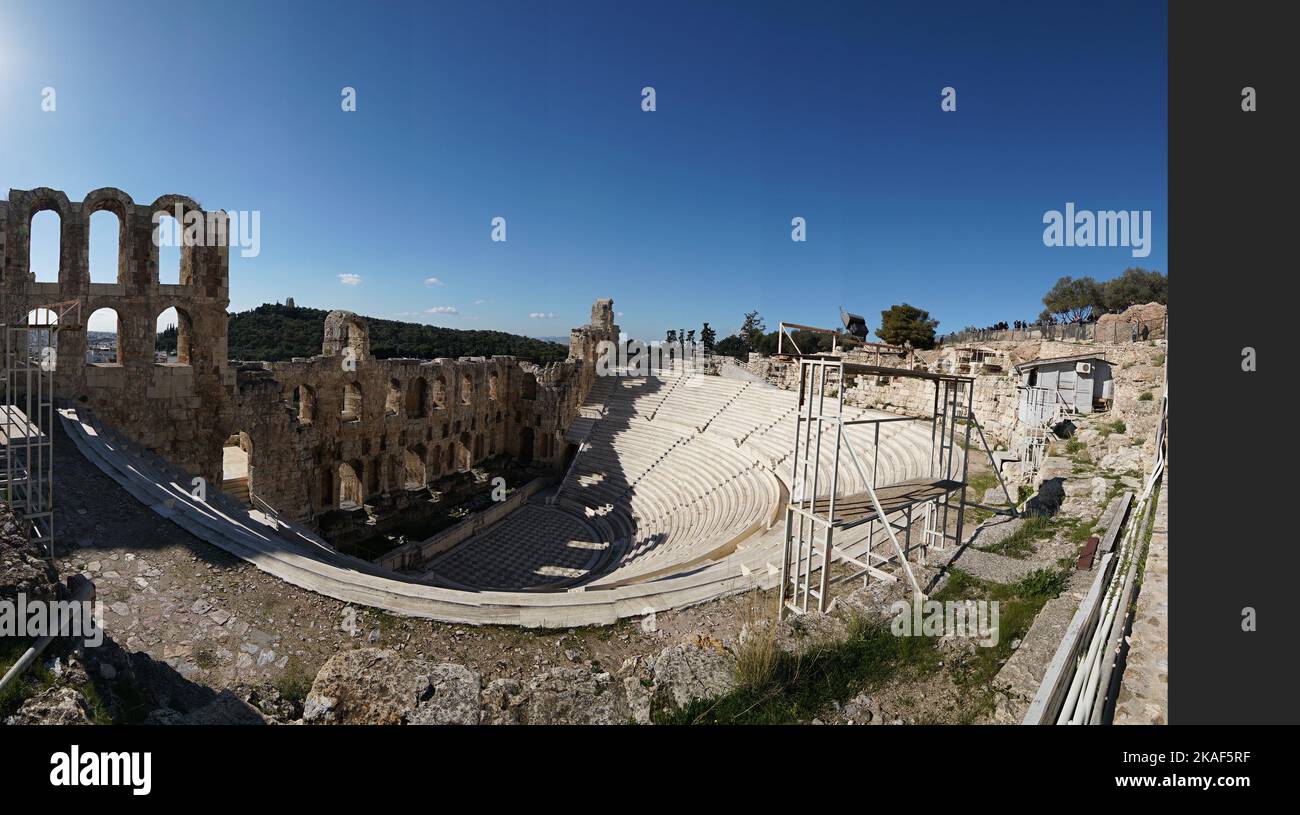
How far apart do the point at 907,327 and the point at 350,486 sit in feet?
133

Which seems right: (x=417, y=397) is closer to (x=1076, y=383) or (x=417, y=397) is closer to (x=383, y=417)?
(x=383, y=417)

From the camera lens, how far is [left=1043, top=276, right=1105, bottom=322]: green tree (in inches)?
1674

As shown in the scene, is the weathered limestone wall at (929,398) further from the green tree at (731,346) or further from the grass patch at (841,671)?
the green tree at (731,346)

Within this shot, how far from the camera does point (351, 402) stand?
2069 cm

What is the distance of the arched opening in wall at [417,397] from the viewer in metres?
23.2

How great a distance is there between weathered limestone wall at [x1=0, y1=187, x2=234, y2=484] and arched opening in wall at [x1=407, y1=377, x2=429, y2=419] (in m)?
8.31

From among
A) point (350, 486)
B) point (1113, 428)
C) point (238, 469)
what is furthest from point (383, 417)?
point (1113, 428)

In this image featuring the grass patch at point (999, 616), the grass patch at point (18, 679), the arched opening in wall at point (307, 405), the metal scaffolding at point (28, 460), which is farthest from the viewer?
the arched opening in wall at point (307, 405)

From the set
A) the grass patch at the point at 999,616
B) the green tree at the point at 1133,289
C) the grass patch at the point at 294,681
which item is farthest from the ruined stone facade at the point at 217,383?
the green tree at the point at 1133,289

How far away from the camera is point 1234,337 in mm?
5527

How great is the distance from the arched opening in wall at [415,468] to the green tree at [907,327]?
34918mm

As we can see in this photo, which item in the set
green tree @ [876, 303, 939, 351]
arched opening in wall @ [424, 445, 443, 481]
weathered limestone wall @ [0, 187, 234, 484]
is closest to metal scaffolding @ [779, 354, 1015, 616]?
weathered limestone wall @ [0, 187, 234, 484]

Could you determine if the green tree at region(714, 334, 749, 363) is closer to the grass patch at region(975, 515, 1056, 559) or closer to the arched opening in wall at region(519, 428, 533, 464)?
the arched opening in wall at region(519, 428, 533, 464)
